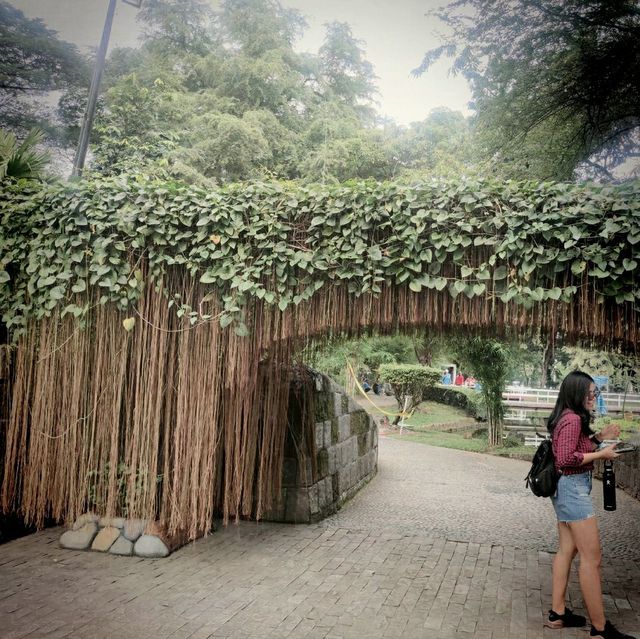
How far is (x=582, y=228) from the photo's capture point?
383 cm

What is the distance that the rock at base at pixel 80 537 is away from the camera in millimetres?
4863

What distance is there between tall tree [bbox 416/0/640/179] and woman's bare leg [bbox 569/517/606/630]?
9288mm

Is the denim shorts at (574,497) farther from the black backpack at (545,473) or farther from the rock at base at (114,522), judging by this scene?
→ the rock at base at (114,522)

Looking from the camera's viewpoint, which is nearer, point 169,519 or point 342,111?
point 169,519

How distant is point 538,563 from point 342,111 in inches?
832

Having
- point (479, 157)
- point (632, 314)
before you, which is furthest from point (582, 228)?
point (479, 157)

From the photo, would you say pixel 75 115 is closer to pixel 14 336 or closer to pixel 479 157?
pixel 479 157

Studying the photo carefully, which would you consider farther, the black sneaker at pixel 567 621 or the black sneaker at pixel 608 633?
the black sneaker at pixel 567 621

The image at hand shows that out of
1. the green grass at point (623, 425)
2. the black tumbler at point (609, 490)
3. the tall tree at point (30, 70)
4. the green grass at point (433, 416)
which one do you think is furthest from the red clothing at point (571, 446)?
the tall tree at point (30, 70)

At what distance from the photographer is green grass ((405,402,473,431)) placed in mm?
16642

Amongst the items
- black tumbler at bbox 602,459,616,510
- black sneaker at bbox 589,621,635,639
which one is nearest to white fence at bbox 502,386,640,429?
black tumbler at bbox 602,459,616,510

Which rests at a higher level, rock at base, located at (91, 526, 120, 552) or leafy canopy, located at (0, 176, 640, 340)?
leafy canopy, located at (0, 176, 640, 340)

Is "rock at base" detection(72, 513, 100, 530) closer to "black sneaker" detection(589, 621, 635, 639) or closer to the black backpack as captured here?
the black backpack

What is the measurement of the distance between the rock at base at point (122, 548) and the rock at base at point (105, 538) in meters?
Result: 0.05
